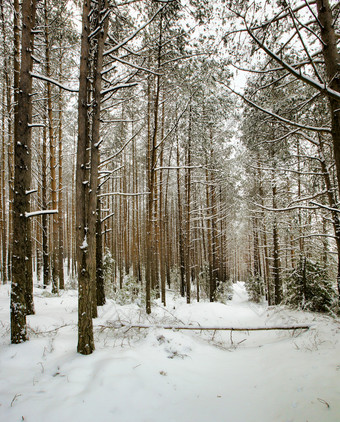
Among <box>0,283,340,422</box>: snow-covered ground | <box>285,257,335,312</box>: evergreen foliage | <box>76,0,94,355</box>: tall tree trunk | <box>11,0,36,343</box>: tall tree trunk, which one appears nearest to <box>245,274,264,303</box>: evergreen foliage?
<box>285,257,335,312</box>: evergreen foliage

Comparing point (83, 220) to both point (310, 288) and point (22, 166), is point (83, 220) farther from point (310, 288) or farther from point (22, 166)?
point (310, 288)

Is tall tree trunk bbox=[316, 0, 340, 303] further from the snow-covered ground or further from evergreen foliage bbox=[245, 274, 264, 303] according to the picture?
evergreen foliage bbox=[245, 274, 264, 303]

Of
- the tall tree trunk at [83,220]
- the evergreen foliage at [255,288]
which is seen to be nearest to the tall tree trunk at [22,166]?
the tall tree trunk at [83,220]

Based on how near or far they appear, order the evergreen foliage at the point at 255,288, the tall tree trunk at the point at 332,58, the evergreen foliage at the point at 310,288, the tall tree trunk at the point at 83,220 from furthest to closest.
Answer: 1. the evergreen foliage at the point at 255,288
2. the evergreen foliage at the point at 310,288
3. the tall tree trunk at the point at 83,220
4. the tall tree trunk at the point at 332,58

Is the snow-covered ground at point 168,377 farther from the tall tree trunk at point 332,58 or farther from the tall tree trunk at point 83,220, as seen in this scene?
the tall tree trunk at point 332,58

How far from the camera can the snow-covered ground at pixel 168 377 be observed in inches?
95.0

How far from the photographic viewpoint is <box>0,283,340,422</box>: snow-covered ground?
2414 millimetres

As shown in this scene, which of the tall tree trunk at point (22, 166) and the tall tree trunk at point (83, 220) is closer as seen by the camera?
the tall tree trunk at point (83, 220)

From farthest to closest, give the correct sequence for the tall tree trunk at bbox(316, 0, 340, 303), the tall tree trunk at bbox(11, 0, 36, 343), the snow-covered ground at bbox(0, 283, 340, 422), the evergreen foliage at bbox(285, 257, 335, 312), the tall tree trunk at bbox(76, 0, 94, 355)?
the evergreen foliage at bbox(285, 257, 335, 312) < the tall tree trunk at bbox(11, 0, 36, 343) < the tall tree trunk at bbox(76, 0, 94, 355) < the tall tree trunk at bbox(316, 0, 340, 303) < the snow-covered ground at bbox(0, 283, 340, 422)

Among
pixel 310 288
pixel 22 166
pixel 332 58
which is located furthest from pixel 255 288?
pixel 22 166

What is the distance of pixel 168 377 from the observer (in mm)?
3131

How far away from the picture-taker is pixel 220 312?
9.22 meters

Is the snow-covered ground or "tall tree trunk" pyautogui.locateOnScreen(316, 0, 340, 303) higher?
"tall tree trunk" pyautogui.locateOnScreen(316, 0, 340, 303)

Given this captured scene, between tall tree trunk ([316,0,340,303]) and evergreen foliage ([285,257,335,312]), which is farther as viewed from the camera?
evergreen foliage ([285,257,335,312])
